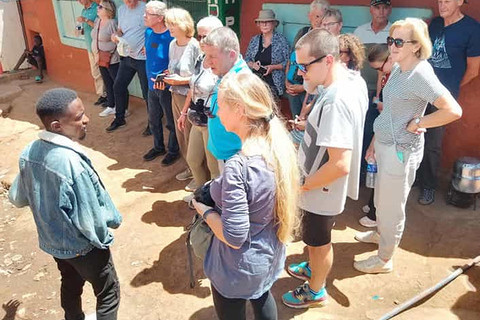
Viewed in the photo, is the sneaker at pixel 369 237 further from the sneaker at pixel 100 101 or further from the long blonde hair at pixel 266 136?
the sneaker at pixel 100 101

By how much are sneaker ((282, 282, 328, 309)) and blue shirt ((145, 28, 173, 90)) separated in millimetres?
3080

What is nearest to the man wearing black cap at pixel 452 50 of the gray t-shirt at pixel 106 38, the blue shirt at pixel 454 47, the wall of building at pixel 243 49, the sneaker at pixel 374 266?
the blue shirt at pixel 454 47

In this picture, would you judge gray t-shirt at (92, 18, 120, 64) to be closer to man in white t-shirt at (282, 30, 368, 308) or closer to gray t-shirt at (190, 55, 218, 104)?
gray t-shirt at (190, 55, 218, 104)

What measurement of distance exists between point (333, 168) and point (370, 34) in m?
2.46

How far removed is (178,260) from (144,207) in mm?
1092

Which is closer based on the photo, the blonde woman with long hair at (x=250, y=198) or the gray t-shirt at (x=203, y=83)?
the blonde woman with long hair at (x=250, y=198)

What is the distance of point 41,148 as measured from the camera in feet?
7.59

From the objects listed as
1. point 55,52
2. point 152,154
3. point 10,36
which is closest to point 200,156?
point 152,154

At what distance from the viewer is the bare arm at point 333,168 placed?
2.37m

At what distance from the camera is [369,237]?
384 cm

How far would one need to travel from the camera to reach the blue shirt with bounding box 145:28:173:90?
497cm

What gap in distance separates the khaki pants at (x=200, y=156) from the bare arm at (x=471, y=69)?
7.99ft

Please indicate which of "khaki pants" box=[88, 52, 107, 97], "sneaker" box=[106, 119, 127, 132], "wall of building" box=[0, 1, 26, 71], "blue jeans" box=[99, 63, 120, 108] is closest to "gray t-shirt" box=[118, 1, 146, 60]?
"blue jeans" box=[99, 63, 120, 108]

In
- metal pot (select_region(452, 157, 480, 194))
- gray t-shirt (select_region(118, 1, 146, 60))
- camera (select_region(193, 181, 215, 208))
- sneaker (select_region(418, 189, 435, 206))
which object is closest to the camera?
camera (select_region(193, 181, 215, 208))
